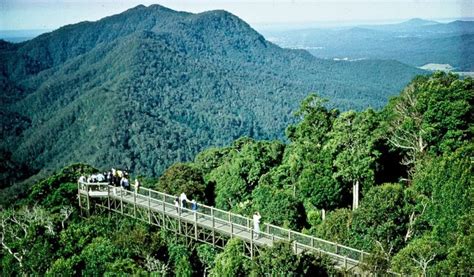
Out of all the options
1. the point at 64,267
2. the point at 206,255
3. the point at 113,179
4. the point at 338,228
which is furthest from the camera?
the point at 113,179

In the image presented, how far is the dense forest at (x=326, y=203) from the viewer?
70.4 ft

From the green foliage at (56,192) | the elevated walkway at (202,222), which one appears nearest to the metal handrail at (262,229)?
the elevated walkway at (202,222)

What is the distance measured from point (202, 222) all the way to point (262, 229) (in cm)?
333

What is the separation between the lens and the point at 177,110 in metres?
178

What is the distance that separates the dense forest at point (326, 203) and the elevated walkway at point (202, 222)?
771 millimetres

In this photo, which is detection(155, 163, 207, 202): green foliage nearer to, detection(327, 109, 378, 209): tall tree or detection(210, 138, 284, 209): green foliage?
detection(210, 138, 284, 209): green foliage

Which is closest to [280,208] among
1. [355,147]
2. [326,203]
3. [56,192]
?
[326,203]

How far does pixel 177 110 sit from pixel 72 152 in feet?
164

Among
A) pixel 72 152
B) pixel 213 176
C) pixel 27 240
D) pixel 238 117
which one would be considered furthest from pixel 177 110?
pixel 27 240

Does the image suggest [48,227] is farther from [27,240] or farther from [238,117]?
[238,117]

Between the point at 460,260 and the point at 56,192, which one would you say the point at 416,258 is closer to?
Answer: the point at 460,260

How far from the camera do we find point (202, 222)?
90.3 ft

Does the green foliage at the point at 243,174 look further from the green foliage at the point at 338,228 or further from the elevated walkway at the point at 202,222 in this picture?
the green foliage at the point at 338,228

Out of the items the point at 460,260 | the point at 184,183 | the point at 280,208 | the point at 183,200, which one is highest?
the point at 460,260
